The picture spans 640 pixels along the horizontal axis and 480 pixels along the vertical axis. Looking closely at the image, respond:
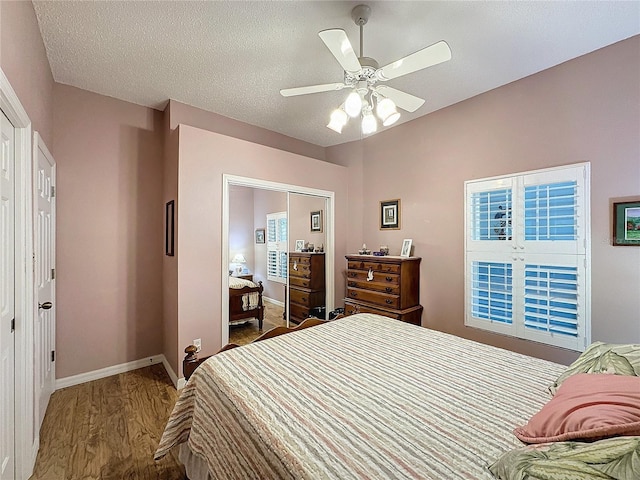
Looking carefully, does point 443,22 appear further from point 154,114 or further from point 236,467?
point 154,114

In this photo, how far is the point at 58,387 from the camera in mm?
2676

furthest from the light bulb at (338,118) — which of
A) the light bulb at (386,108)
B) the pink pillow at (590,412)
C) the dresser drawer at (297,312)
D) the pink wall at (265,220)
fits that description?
the dresser drawer at (297,312)

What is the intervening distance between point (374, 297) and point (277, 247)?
131 cm

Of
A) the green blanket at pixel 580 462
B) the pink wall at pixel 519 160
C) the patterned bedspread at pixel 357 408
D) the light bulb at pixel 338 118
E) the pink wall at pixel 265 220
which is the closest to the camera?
the green blanket at pixel 580 462

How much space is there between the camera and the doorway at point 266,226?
2.97 m

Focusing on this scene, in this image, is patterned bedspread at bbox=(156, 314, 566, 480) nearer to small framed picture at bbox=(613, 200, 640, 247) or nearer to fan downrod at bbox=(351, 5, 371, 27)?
small framed picture at bbox=(613, 200, 640, 247)

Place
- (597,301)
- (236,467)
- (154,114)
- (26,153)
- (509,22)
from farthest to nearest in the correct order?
(154,114) → (597,301) → (509,22) → (26,153) → (236,467)

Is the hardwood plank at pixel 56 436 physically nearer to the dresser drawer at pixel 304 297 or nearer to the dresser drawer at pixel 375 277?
the dresser drawer at pixel 304 297

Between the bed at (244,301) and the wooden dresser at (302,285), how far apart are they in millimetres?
395

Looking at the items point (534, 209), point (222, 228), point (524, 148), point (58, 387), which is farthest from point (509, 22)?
point (58, 387)

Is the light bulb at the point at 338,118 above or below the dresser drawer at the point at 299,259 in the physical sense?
above

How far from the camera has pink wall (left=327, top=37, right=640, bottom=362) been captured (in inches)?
84.0

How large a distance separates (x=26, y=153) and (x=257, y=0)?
1.65m

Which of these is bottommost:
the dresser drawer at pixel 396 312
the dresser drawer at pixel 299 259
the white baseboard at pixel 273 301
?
the dresser drawer at pixel 396 312
